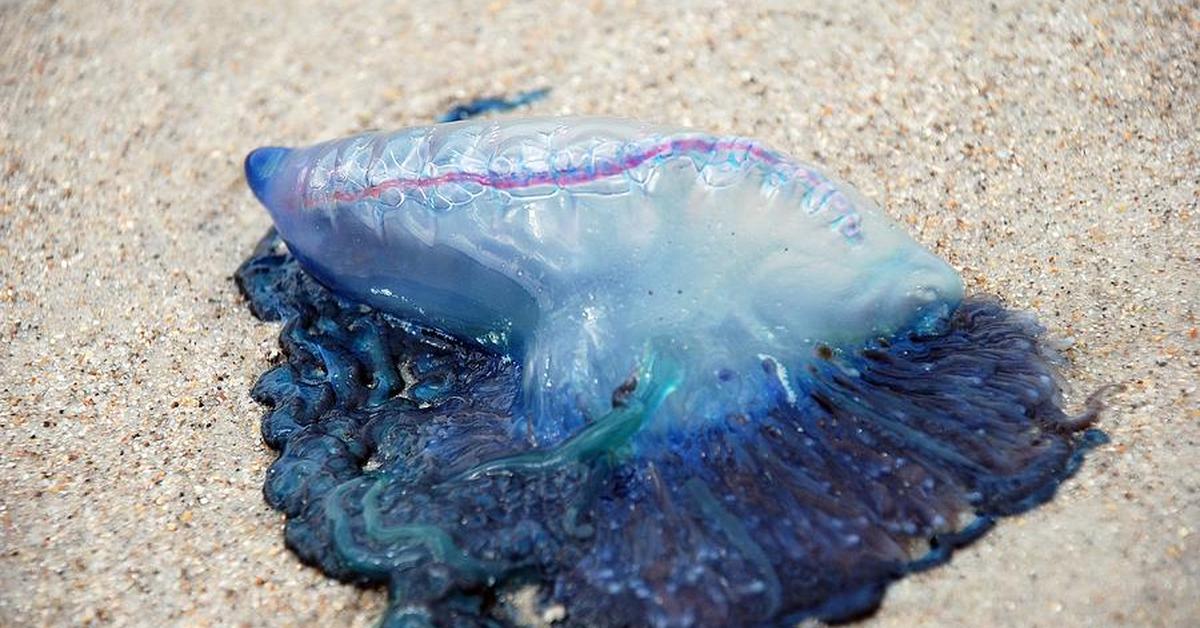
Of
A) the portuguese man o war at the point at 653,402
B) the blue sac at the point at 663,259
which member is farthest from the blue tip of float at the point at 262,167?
the blue sac at the point at 663,259

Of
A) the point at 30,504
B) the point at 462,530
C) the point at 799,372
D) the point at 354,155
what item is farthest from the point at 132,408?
the point at 799,372

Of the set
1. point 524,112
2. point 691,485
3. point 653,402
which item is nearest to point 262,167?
point 524,112

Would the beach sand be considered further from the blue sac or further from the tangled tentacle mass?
the blue sac

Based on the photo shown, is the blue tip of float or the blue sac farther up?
the blue sac

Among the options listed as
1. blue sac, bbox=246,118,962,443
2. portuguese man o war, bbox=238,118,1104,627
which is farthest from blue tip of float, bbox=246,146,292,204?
blue sac, bbox=246,118,962,443

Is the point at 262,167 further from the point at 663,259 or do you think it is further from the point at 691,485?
the point at 691,485

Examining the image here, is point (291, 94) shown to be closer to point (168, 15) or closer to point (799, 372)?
point (168, 15)

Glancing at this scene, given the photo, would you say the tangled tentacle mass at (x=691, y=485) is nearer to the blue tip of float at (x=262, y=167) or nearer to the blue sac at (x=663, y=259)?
the blue sac at (x=663, y=259)
